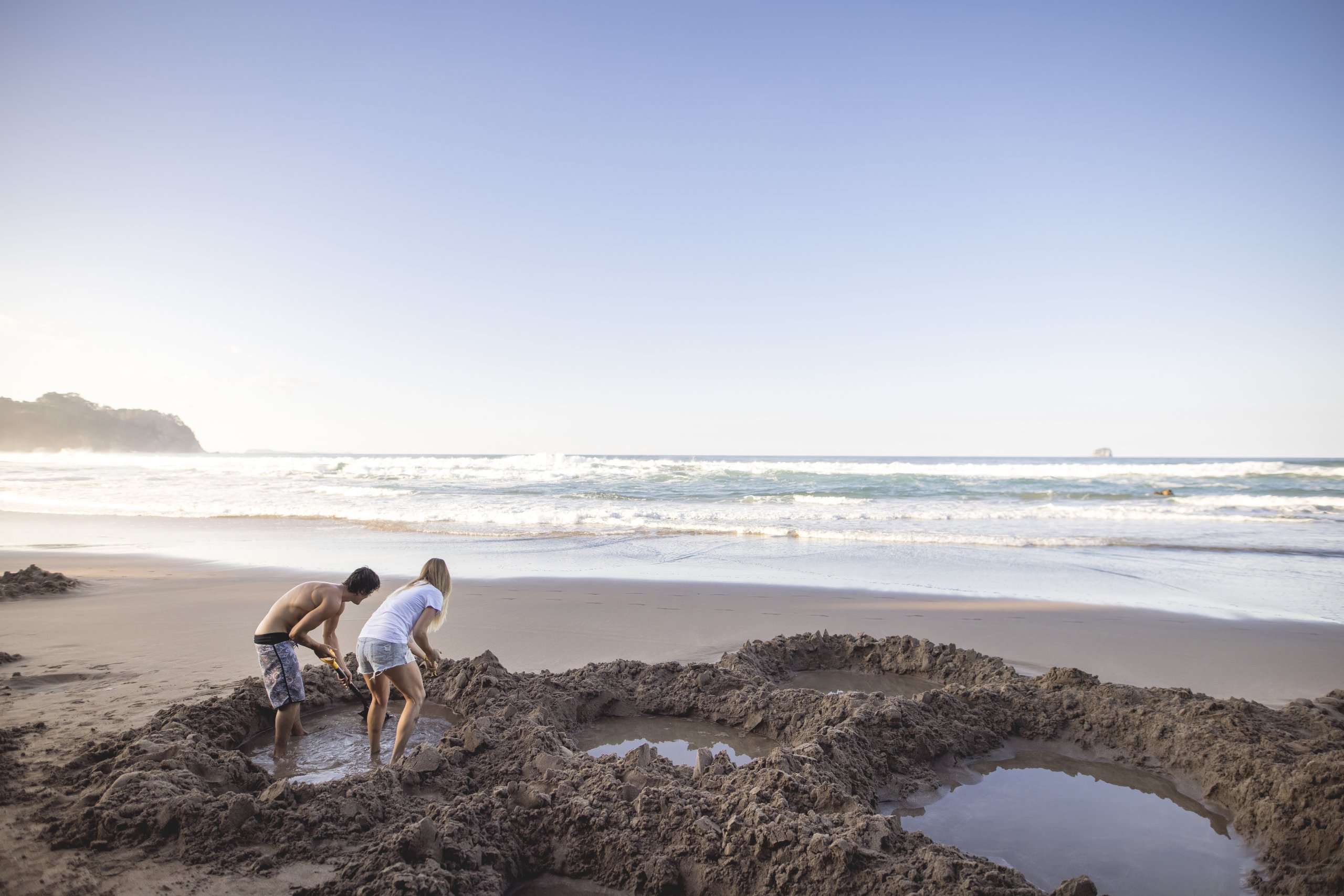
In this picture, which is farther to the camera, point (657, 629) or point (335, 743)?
point (657, 629)

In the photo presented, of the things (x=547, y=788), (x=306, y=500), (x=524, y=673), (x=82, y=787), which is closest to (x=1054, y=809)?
(x=547, y=788)

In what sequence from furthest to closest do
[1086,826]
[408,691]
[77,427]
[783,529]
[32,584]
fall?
[77,427] → [783,529] → [32,584] → [408,691] → [1086,826]

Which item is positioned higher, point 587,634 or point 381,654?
point 381,654

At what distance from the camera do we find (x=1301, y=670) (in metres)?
6.00

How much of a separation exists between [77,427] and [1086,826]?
90.9 metres

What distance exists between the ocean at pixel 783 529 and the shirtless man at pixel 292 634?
17.9 ft

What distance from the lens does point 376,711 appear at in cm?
433

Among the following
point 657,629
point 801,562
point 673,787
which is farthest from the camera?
point 801,562

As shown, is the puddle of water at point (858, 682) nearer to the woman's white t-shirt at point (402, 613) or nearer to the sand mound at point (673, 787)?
the sand mound at point (673, 787)

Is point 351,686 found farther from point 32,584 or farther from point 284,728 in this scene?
point 32,584

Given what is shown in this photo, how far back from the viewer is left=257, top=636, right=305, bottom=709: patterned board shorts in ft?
14.5

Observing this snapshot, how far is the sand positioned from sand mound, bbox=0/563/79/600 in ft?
0.58

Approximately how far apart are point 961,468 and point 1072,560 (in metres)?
29.0

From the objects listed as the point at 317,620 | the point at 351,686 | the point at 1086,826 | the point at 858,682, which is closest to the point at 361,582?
the point at 317,620
